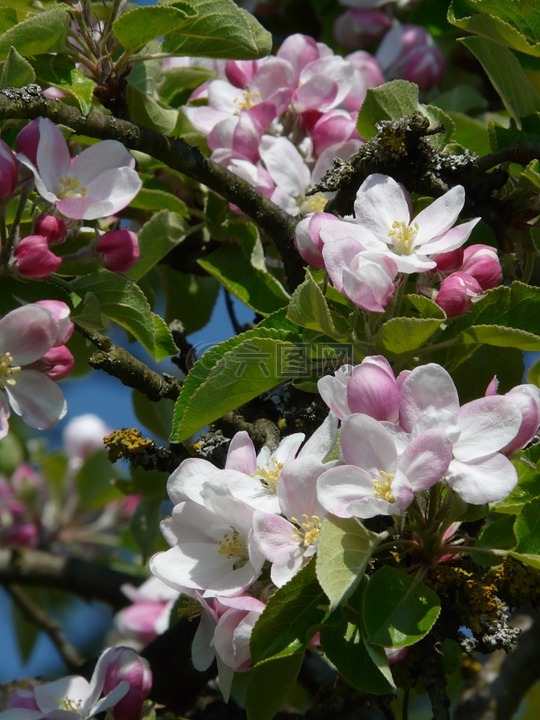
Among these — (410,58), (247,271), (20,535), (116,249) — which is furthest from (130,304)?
(20,535)

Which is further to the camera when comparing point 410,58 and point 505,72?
point 410,58

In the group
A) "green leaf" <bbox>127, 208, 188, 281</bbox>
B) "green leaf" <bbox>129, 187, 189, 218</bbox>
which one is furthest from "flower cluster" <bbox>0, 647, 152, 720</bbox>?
"green leaf" <bbox>129, 187, 189, 218</bbox>

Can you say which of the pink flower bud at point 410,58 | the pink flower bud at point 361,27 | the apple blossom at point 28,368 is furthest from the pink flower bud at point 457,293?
the pink flower bud at point 361,27

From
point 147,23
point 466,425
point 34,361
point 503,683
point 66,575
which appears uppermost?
point 147,23

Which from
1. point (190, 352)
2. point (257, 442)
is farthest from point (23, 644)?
point (257, 442)

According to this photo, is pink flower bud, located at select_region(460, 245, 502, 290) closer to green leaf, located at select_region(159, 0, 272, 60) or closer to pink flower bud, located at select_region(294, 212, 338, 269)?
pink flower bud, located at select_region(294, 212, 338, 269)

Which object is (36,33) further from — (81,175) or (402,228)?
(402,228)

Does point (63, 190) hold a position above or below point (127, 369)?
above

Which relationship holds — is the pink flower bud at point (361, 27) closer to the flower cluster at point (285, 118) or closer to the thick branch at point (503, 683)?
the flower cluster at point (285, 118)
